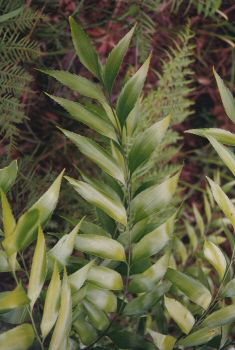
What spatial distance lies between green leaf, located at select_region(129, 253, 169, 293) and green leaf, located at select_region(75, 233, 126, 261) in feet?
0.12

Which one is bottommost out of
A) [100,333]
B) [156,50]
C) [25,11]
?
[100,333]

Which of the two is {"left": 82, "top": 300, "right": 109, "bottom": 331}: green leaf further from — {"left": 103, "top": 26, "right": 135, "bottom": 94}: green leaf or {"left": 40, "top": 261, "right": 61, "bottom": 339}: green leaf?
{"left": 103, "top": 26, "right": 135, "bottom": 94}: green leaf

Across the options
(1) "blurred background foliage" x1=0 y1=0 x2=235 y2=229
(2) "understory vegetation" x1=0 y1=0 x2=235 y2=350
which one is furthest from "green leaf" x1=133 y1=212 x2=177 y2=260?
(1) "blurred background foliage" x1=0 y1=0 x2=235 y2=229

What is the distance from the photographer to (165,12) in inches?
37.7

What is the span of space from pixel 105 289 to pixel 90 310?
4 cm

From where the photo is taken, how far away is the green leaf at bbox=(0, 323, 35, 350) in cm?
37

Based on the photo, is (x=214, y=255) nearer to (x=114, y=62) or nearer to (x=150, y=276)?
(x=150, y=276)

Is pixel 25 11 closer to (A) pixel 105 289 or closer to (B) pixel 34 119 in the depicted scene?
(B) pixel 34 119

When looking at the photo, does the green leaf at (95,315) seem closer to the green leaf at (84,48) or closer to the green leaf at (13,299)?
the green leaf at (13,299)

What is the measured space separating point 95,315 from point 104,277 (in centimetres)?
6

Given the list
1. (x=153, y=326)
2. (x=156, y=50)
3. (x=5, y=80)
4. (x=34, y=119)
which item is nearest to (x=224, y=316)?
(x=153, y=326)

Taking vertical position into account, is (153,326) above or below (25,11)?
below

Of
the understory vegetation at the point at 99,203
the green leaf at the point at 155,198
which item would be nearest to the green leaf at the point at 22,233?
the understory vegetation at the point at 99,203

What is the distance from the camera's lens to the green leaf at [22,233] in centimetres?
36
